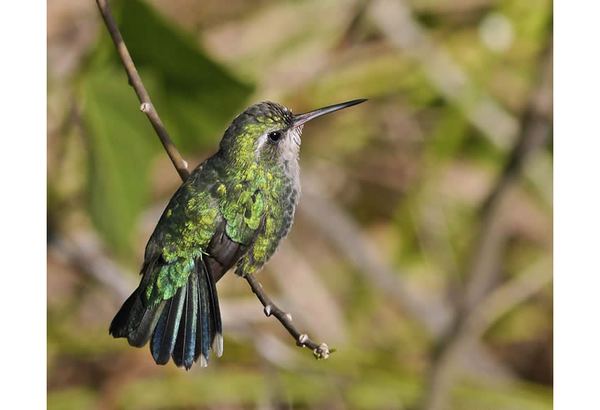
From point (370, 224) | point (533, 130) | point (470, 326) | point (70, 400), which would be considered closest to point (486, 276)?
point (470, 326)

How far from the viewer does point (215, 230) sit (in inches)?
18.7

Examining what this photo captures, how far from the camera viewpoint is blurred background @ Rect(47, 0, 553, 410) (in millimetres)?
Result: 1346

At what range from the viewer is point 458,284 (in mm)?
1646

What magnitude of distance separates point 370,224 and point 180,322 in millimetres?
1465

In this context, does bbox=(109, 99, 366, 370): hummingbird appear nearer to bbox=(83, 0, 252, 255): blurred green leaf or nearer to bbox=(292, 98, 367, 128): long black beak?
bbox=(292, 98, 367, 128): long black beak

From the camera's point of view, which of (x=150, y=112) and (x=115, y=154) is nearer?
(x=150, y=112)

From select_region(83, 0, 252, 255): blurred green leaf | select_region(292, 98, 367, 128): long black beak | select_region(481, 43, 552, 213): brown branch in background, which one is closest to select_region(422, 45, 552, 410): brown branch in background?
select_region(481, 43, 552, 213): brown branch in background

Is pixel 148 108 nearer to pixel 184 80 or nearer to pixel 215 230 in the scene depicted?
pixel 215 230

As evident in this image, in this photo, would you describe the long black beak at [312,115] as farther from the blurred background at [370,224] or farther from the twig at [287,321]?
the blurred background at [370,224]

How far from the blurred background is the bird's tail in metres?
0.67

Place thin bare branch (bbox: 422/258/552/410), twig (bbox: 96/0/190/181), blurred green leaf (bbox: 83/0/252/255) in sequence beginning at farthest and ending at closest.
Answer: thin bare branch (bbox: 422/258/552/410) < blurred green leaf (bbox: 83/0/252/255) < twig (bbox: 96/0/190/181)

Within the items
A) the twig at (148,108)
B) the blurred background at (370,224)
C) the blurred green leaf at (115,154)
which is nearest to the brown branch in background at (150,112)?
the twig at (148,108)
